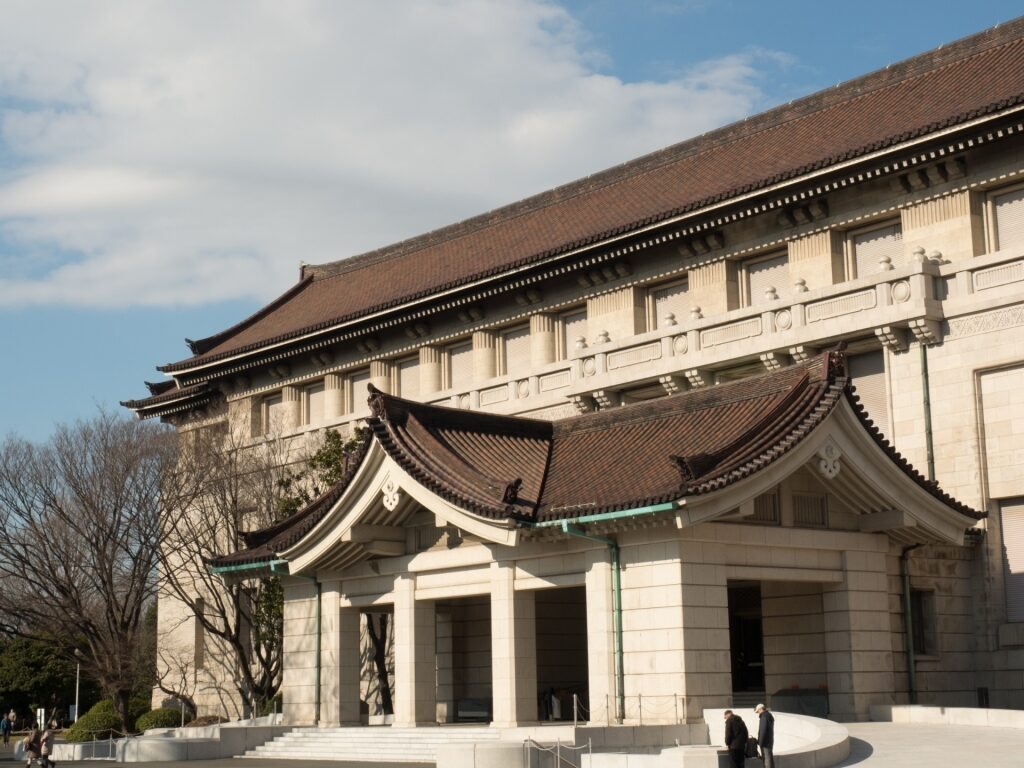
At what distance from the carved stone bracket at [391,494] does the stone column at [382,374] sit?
1829 cm

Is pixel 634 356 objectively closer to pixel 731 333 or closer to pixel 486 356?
pixel 731 333

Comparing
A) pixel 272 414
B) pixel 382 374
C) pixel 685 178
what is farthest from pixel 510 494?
pixel 272 414

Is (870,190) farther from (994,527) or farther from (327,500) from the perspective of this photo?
(327,500)

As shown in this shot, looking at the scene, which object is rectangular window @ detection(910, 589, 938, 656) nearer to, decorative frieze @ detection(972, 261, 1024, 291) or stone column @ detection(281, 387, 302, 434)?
decorative frieze @ detection(972, 261, 1024, 291)

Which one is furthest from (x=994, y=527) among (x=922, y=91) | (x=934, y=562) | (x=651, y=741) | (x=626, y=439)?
(x=922, y=91)

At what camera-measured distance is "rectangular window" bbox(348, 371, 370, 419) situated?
4684cm

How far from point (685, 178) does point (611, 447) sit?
15.6 meters

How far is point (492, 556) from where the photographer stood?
87.2ft

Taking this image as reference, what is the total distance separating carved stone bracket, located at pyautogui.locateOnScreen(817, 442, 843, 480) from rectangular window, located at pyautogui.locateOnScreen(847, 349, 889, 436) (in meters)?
6.86

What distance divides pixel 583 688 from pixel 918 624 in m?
8.08

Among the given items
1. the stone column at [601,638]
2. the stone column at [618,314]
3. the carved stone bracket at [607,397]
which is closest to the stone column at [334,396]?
the stone column at [618,314]

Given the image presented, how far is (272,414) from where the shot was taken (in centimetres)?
5050

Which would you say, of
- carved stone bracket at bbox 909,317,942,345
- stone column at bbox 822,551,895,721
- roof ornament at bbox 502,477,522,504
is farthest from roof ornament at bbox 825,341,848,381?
roof ornament at bbox 502,477,522,504

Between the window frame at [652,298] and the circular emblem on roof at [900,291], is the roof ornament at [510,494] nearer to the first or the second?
the circular emblem on roof at [900,291]
